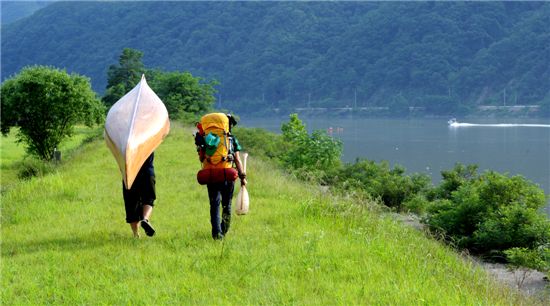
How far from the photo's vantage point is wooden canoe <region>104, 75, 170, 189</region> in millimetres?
8875

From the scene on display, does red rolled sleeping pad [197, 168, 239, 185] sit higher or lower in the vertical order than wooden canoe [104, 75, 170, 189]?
lower

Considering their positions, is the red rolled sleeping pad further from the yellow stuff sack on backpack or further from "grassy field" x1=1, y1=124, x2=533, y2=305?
"grassy field" x1=1, y1=124, x2=533, y2=305

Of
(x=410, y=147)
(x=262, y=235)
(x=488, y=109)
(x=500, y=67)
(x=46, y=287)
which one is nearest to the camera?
(x=46, y=287)

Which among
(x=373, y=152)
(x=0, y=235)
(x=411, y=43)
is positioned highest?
(x=411, y=43)

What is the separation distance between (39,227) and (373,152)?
72.9m

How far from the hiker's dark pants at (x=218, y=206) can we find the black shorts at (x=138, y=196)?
3.16 ft

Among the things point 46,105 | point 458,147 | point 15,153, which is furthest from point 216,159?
point 458,147

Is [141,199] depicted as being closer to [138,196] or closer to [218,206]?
[138,196]

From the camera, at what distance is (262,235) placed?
9172mm

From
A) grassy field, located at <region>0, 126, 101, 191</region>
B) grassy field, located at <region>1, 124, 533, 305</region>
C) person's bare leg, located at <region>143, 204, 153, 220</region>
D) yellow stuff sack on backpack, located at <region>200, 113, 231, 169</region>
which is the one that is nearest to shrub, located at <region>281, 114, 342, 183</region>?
grassy field, located at <region>0, 126, 101, 191</region>

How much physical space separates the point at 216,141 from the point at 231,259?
1.87 metres

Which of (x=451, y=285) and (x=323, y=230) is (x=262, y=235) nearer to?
(x=323, y=230)

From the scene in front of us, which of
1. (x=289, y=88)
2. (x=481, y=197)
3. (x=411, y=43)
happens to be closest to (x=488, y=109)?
(x=411, y=43)

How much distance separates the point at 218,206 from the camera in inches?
357
